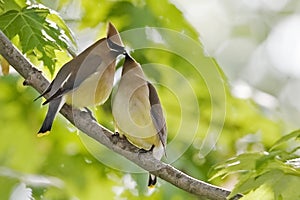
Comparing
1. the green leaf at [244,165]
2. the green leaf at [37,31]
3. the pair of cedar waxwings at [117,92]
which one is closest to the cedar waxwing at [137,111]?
the pair of cedar waxwings at [117,92]

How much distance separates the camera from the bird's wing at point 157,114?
1164 mm

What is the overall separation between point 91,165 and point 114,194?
2.8 inches

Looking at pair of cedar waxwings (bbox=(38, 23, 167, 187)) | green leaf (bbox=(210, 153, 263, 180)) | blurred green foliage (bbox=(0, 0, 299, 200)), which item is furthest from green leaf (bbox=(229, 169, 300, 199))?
blurred green foliage (bbox=(0, 0, 299, 200))

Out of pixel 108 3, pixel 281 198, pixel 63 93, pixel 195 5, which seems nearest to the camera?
pixel 281 198

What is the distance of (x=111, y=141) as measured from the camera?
3.38 ft

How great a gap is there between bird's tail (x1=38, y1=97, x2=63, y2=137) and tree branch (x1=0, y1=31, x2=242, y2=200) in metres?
0.04

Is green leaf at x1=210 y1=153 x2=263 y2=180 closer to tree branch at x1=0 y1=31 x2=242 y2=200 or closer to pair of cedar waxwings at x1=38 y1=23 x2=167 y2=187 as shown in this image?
tree branch at x1=0 y1=31 x2=242 y2=200

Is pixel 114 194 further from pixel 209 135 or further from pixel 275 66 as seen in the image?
pixel 275 66

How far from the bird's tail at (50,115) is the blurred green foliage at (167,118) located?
4.1 inches

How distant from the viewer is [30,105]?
4.38ft

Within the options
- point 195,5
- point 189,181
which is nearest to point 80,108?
point 189,181

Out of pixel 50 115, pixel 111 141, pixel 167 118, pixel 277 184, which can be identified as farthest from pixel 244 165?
pixel 167 118

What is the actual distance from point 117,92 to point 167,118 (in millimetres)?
305

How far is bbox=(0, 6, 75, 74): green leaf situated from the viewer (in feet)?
3.42
